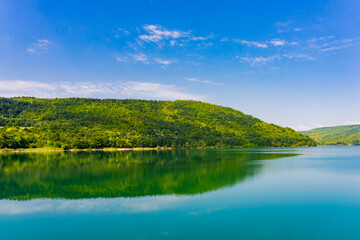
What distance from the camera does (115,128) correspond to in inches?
5517

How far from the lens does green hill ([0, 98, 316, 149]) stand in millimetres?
114062

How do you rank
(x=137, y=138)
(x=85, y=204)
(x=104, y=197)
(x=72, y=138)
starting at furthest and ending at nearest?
(x=137, y=138), (x=72, y=138), (x=104, y=197), (x=85, y=204)

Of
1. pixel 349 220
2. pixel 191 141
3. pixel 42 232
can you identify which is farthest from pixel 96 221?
pixel 191 141

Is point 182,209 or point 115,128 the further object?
point 115,128

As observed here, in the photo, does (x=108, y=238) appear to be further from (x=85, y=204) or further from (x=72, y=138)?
(x=72, y=138)

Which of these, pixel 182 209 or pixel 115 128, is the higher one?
pixel 115 128

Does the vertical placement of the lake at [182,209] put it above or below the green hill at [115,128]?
below

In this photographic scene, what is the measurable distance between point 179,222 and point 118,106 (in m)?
180

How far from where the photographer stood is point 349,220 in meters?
17.4

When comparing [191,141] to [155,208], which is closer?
[155,208]

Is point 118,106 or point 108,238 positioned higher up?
point 118,106

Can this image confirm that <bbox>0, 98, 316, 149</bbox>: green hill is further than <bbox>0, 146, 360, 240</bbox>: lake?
Yes

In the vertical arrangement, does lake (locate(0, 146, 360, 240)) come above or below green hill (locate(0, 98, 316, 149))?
below

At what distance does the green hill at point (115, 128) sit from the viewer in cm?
11406
